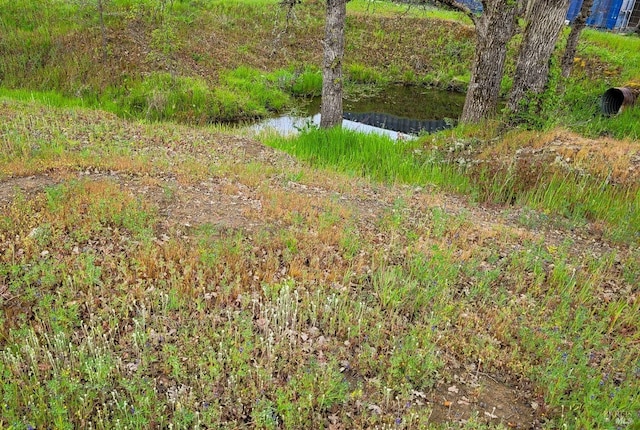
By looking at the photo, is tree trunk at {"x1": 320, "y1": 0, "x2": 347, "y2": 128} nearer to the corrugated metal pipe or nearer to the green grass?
the green grass

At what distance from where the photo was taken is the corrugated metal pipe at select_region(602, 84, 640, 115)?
14.0m

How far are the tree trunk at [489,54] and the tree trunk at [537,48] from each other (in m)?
1.04

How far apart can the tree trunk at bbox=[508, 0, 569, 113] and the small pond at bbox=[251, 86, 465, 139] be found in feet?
21.3

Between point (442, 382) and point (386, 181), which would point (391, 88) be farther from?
point (442, 382)

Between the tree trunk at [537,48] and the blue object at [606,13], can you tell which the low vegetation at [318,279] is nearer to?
the tree trunk at [537,48]

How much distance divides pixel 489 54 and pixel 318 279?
31.5ft

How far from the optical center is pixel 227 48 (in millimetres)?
23906

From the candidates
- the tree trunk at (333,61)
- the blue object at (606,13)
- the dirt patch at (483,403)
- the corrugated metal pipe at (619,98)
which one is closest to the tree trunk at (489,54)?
the tree trunk at (333,61)

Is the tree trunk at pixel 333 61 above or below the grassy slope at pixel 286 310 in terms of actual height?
above

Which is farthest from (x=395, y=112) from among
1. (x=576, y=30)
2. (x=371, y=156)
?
(x=371, y=156)

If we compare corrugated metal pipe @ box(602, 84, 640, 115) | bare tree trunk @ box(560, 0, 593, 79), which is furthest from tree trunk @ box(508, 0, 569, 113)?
corrugated metal pipe @ box(602, 84, 640, 115)

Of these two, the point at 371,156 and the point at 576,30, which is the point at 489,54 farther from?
the point at 576,30

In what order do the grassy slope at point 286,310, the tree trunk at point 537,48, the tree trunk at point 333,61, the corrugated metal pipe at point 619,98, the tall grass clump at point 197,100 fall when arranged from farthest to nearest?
the tall grass clump at point 197,100 → the corrugated metal pipe at point 619,98 → the tree trunk at point 333,61 → the tree trunk at point 537,48 → the grassy slope at point 286,310

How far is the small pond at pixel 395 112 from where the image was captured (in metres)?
18.9
